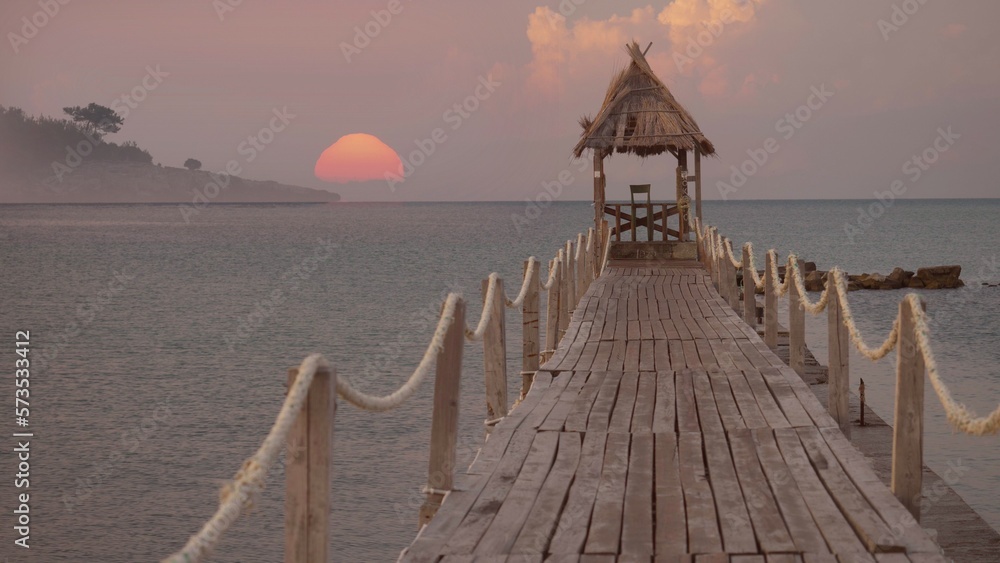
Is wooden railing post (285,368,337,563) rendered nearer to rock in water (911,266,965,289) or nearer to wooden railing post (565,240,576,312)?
wooden railing post (565,240,576,312)

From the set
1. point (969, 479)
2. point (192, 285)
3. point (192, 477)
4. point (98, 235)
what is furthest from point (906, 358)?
point (98, 235)

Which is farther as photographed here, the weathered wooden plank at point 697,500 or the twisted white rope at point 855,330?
the twisted white rope at point 855,330

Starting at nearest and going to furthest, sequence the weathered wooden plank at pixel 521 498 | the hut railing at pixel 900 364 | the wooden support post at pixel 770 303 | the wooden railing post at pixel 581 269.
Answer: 1. the weathered wooden plank at pixel 521 498
2. the hut railing at pixel 900 364
3. the wooden support post at pixel 770 303
4. the wooden railing post at pixel 581 269

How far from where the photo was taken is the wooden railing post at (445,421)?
18.6 ft

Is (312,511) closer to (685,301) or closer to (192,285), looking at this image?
(685,301)

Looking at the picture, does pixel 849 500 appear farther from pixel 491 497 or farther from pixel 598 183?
pixel 598 183

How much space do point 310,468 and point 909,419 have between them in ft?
11.7

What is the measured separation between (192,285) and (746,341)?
4118cm

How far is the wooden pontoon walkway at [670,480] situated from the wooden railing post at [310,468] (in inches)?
36.3

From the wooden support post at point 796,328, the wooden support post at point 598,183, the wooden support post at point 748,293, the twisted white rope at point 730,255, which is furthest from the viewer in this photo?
the wooden support post at point 598,183

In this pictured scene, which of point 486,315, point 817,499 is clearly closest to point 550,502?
point 817,499

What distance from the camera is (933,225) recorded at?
118 meters

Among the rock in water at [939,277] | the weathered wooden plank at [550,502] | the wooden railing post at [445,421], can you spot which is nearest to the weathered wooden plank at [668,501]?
the weathered wooden plank at [550,502]

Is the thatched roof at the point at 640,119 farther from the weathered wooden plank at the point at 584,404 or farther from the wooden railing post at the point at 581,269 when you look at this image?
the weathered wooden plank at the point at 584,404
